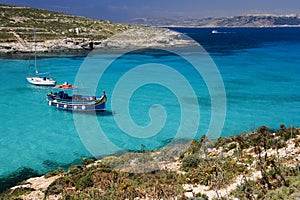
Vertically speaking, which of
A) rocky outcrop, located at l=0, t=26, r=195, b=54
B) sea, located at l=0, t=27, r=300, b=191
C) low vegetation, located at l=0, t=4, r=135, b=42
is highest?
low vegetation, located at l=0, t=4, r=135, b=42

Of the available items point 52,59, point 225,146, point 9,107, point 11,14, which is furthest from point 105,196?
point 11,14

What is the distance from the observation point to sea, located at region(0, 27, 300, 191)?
18641 millimetres

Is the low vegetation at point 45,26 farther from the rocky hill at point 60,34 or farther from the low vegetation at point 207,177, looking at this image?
the low vegetation at point 207,177

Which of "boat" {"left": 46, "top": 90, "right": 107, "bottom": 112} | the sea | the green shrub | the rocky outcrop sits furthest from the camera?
the rocky outcrop

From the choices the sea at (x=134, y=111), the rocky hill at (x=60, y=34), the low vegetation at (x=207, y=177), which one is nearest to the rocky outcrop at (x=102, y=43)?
the rocky hill at (x=60, y=34)

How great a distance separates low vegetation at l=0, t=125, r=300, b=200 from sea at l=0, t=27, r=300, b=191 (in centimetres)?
487

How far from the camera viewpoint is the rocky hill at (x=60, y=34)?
224ft

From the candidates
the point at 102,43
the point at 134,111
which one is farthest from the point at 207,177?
the point at 102,43

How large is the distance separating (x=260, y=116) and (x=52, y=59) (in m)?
43.2

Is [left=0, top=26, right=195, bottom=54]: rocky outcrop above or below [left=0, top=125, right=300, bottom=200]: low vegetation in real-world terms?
above

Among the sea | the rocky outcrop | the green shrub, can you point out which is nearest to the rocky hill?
the rocky outcrop

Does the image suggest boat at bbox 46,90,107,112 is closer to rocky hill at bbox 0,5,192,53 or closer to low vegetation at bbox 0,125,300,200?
low vegetation at bbox 0,125,300,200

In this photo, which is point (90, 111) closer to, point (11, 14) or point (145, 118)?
point (145, 118)

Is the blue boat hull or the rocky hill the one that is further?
the rocky hill
